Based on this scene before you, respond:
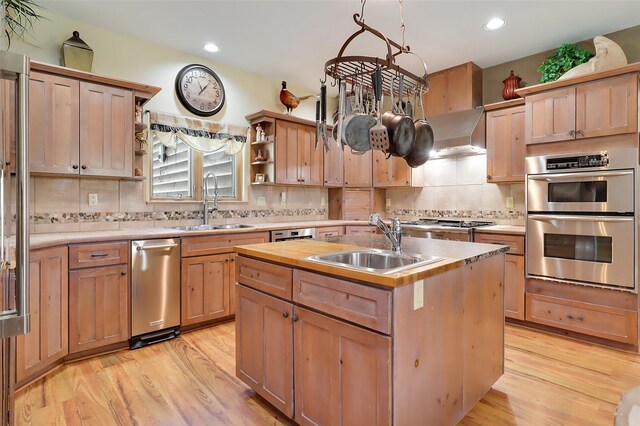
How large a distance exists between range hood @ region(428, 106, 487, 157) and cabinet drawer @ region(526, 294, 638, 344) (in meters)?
1.66

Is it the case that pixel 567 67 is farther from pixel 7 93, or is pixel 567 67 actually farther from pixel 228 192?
pixel 7 93

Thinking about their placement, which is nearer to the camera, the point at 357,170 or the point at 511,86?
the point at 511,86

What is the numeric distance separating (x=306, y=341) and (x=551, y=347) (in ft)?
7.81

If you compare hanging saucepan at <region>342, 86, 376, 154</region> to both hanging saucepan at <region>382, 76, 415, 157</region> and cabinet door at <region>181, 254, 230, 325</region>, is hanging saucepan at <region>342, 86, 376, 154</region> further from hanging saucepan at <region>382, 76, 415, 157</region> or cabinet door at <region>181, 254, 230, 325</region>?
cabinet door at <region>181, 254, 230, 325</region>

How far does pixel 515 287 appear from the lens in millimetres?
3344

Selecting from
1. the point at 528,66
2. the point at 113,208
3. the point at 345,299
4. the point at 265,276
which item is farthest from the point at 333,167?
the point at 345,299

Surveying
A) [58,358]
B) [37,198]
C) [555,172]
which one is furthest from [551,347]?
[37,198]

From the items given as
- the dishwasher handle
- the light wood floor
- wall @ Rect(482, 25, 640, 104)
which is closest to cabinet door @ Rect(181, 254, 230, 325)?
the dishwasher handle

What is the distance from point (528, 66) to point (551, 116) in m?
0.98

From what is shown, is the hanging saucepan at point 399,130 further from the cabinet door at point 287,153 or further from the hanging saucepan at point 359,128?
the cabinet door at point 287,153

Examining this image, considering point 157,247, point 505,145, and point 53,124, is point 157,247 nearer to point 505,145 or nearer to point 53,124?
point 53,124

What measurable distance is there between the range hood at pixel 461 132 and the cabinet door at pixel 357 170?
1.09m

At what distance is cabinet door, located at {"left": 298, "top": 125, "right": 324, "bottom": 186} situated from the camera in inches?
173

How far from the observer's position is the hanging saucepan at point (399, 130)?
1.86 m
